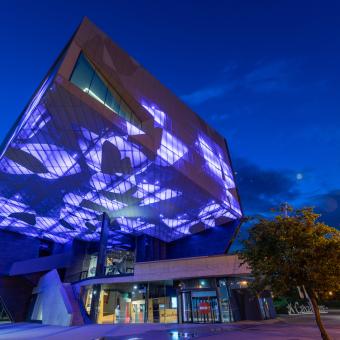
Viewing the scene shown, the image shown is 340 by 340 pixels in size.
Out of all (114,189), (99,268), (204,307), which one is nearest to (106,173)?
(114,189)

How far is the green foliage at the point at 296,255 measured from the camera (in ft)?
30.7

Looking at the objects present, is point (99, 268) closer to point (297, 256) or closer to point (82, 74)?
point (82, 74)

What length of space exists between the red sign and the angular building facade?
69 mm

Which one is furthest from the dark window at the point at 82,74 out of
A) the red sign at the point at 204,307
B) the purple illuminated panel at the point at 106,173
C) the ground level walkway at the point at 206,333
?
the red sign at the point at 204,307

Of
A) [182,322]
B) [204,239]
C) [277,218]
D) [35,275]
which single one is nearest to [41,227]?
[35,275]

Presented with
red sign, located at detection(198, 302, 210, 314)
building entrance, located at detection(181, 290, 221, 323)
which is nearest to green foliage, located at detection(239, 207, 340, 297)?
building entrance, located at detection(181, 290, 221, 323)

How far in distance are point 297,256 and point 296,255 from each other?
0.06 m

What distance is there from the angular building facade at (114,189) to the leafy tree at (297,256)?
7.17 meters

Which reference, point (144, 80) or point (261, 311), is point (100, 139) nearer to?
point (144, 80)

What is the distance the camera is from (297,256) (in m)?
9.36

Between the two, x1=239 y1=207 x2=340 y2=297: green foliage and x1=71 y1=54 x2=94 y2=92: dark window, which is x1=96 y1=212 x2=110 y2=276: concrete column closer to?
x1=71 y1=54 x2=94 y2=92: dark window

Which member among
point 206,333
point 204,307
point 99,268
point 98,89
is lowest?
point 206,333

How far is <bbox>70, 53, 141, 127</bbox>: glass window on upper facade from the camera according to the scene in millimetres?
17953

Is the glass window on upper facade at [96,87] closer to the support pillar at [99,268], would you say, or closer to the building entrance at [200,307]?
the building entrance at [200,307]
